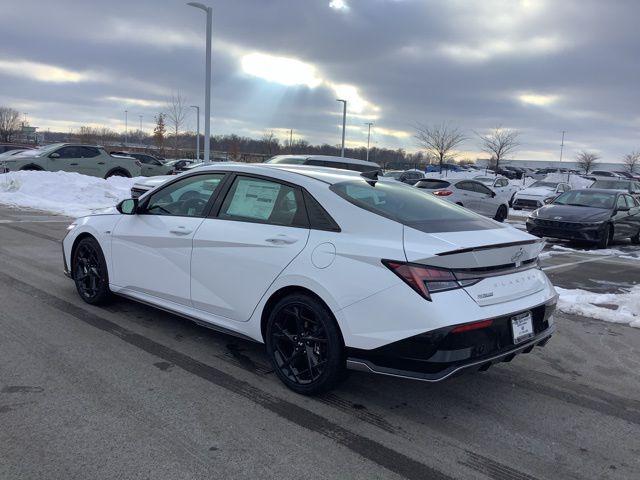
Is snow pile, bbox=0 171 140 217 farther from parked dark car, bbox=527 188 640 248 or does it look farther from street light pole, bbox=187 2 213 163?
parked dark car, bbox=527 188 640 248

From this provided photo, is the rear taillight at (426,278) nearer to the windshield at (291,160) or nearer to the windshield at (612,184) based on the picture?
the windshield at (291,160)

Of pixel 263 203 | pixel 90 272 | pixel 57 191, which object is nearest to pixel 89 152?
pixel 57 191

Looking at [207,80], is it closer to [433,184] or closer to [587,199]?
[433,184]

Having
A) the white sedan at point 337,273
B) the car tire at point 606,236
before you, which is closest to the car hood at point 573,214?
the car tire at point 606,236

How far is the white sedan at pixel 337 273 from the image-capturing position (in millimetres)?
3211

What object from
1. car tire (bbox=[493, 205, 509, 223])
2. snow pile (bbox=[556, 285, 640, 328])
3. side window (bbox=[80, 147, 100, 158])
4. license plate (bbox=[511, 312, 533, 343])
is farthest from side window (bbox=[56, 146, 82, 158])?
license plate (bbox=[511, 312, 533, 343])

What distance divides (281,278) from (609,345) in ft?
11.7

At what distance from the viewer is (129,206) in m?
5.09

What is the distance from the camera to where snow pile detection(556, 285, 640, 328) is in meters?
6.13

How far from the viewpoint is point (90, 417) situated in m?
3.27

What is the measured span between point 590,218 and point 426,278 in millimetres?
11078

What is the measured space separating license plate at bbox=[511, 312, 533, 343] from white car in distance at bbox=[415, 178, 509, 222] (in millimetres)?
14642

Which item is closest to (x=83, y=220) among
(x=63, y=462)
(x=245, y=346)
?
(x=245, y=346)

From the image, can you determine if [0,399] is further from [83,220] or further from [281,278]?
[83,220]
